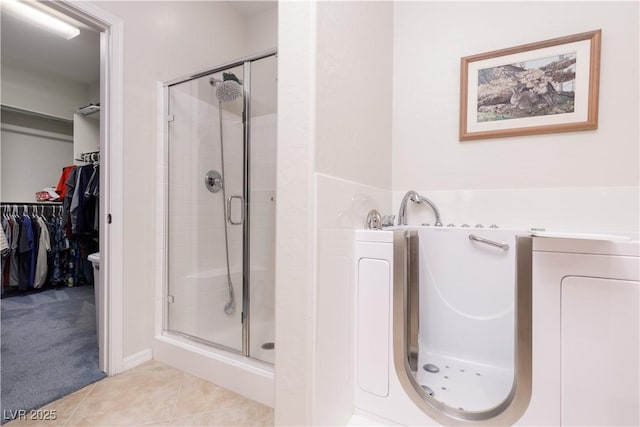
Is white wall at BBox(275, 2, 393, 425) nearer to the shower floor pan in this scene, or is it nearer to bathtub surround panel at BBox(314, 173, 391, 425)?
bathtub surround panel at BBox(314, 173, 391, 425)

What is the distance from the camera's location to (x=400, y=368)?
102 centimetres

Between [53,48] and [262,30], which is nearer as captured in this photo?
[262,30]

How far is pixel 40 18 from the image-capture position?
2.28 meters

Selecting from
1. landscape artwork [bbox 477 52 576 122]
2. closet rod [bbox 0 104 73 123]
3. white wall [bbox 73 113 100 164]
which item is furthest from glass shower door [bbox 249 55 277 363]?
closet rod [bbox 0 104 73 123]

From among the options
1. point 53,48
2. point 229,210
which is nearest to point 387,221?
point 229,210

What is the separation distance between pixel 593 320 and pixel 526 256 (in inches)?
8.9

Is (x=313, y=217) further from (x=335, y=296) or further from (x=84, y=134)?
(x=84, y=134)

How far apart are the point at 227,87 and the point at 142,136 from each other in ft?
2.03

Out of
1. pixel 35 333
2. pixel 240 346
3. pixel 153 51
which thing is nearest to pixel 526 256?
pixel 240 346

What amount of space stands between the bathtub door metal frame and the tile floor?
675 mm

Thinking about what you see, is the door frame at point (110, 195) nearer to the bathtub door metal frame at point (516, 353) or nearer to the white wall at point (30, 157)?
the bathtub door metal frame at point (516, 353)

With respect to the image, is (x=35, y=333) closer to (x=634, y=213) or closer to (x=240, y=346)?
(x=240, y=346)

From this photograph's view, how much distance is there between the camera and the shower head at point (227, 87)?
1800 millimetres

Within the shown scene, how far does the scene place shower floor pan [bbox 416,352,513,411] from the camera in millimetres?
1006
